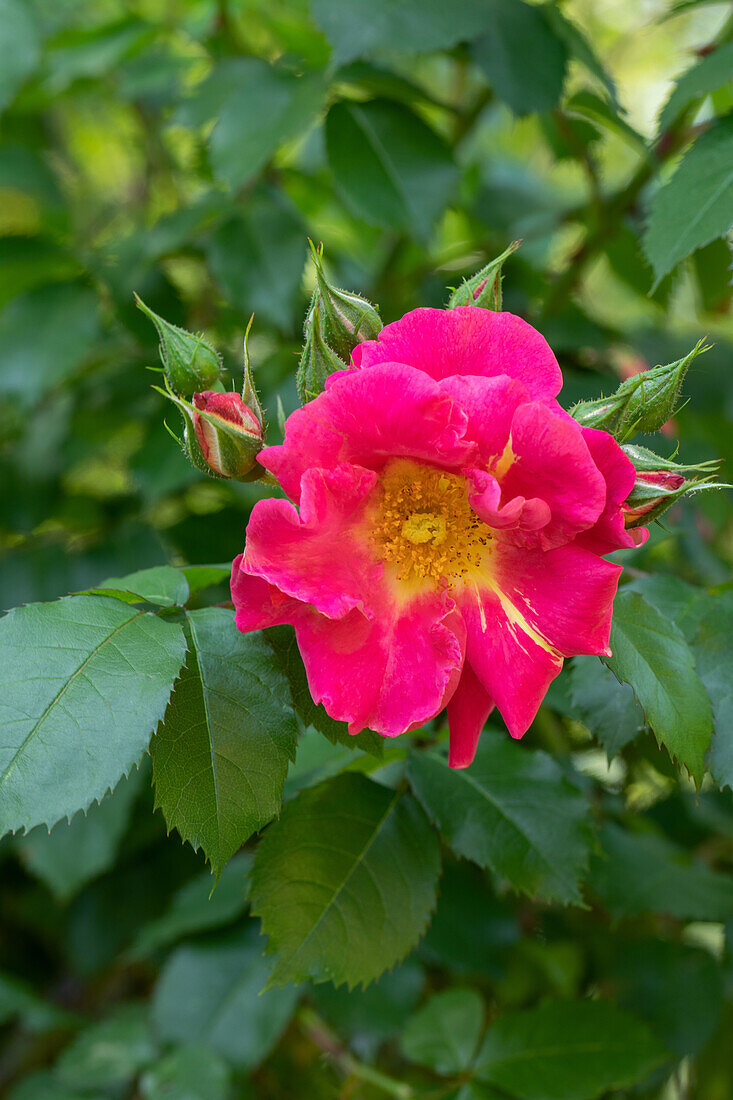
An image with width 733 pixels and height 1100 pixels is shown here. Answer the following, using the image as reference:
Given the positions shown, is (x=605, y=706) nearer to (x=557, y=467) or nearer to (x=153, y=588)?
(x=557, y=467)

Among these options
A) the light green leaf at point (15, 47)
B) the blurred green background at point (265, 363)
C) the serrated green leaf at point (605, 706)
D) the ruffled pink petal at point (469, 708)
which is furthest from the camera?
the light green leaf at point (15, 47)

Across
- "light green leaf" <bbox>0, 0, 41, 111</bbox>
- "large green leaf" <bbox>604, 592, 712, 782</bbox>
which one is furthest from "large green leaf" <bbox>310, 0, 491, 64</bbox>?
"large green leaf" <bbox>604, 592, 712, 782</bbox>

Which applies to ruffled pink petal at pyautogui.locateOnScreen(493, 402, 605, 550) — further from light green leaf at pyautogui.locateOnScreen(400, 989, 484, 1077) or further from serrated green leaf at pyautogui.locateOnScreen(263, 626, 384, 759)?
light green leaf at pyautogui.locateOnScreen(400, 989, 484, 1077)

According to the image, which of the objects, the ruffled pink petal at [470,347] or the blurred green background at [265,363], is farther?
the blurred green background at [265,363]

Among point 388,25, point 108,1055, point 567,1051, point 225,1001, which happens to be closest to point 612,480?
point 567,1051

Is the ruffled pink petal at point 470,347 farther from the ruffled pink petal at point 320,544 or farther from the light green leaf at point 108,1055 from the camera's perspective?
the light green leaf at point 108,1055

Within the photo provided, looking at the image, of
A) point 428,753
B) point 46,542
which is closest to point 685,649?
point 428,753

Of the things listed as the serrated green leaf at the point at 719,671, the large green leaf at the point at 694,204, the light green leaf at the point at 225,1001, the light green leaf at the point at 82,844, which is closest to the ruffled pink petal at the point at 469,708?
the serrated green leaf at the point at 719,671
